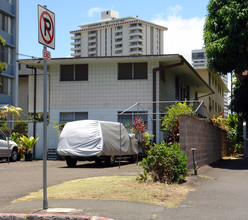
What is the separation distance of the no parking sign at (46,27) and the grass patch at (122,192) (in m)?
3.20

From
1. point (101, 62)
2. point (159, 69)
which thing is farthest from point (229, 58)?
point (101, 62)

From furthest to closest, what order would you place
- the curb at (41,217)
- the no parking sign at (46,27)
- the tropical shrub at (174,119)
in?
the tropical shrub at (174,119) < the no parking sign at (46,27) < the curb at (41,217)

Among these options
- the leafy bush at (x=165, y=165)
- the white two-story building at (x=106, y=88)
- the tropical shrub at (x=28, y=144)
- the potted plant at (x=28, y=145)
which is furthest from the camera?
the white two-story building at (x=106, y=88)

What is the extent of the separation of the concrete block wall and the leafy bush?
1.39 m

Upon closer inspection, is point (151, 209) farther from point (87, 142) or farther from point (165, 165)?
point (87, 142)

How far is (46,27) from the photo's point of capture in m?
7.14

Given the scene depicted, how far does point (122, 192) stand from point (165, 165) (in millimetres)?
1844

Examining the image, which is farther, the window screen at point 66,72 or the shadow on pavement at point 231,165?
the window screen at point 66,72

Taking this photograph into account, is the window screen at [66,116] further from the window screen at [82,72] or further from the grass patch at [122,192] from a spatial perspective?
the grass patch at [122,192]

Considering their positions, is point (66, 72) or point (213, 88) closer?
point (66, 72)

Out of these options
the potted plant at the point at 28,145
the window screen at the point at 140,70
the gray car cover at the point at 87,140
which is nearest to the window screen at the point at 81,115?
the potted plant at the point at 28,145

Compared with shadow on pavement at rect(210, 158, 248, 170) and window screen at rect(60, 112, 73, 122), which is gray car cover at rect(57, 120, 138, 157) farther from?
window screen at rect(60, 112, 73, 122)

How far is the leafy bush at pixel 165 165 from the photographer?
10.6 meters

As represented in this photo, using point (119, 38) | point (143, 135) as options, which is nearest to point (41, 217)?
point (143, 135)
